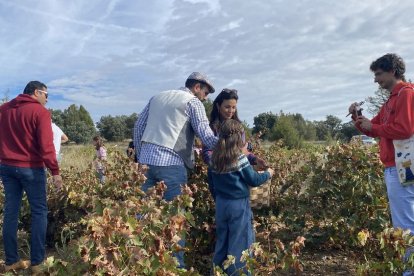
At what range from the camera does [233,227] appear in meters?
3.59

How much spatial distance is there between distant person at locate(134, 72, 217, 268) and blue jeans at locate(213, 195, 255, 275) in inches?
14.3

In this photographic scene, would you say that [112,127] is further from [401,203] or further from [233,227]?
[401,203]

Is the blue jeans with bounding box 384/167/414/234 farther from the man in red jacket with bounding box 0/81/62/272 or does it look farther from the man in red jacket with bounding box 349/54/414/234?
the man in red jacket with bounding box 0/81/62/272

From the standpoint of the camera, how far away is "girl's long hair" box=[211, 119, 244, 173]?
3.45 meters

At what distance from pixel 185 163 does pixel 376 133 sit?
1.40 metres

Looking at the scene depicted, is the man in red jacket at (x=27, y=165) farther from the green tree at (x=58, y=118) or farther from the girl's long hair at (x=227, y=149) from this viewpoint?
the green tree at (x=58, y=118)

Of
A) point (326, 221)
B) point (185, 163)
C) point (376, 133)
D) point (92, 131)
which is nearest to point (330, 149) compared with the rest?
point (326, 221)

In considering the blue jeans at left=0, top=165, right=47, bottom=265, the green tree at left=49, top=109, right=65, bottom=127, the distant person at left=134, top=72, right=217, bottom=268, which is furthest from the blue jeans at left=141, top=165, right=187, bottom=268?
the green tree at left=49, top=109, right=65, bottom=127

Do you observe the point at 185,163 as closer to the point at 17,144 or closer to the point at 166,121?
the point at 166,121

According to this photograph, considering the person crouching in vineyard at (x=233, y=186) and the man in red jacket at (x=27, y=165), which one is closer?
the person crouching in vineyard at (x=233, y=186)

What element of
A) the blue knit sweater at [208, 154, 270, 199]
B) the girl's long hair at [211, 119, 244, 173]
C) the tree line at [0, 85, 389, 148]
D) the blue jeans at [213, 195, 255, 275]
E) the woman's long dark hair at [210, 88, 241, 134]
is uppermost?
the tree line at [0, 85, 389, 148]

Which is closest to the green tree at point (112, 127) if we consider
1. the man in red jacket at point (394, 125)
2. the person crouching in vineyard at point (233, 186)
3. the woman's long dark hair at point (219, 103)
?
the woman's long dark hair at point (219, 103)

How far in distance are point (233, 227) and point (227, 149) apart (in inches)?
23.4

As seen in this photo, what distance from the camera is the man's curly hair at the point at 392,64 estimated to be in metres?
3.26
